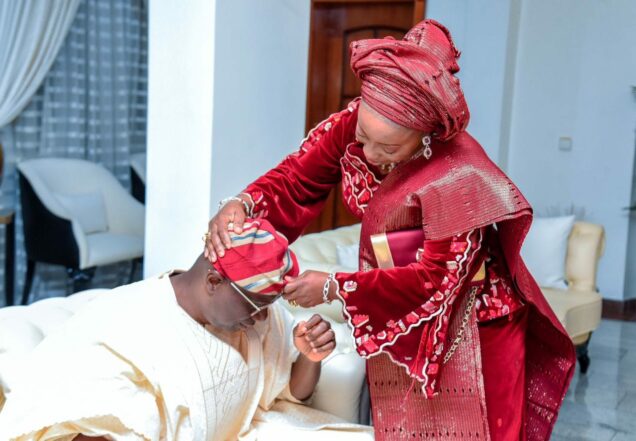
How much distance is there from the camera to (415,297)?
170 centimetres

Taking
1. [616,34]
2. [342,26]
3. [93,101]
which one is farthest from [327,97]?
[616,34]

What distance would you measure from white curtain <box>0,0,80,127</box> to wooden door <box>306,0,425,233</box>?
184 centimetres

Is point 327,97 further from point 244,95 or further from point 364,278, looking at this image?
point 364,278

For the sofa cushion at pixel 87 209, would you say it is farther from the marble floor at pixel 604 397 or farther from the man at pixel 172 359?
the man at pixel 172 359

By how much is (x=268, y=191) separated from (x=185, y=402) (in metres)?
0.58

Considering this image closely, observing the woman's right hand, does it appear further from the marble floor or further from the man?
the marble floor

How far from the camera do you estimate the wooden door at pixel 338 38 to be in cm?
594

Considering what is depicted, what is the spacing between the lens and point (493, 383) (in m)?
1.86

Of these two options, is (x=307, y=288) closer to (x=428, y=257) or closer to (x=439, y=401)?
(x=428, y=257)

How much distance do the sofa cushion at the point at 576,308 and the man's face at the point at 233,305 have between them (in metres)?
2.81

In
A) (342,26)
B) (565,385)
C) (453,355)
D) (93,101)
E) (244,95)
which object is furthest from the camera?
(342,26)

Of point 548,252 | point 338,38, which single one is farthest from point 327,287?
point 338,38

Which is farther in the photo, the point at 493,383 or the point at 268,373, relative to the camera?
the point at 268,373

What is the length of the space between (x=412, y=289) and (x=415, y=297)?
1.0 inches
